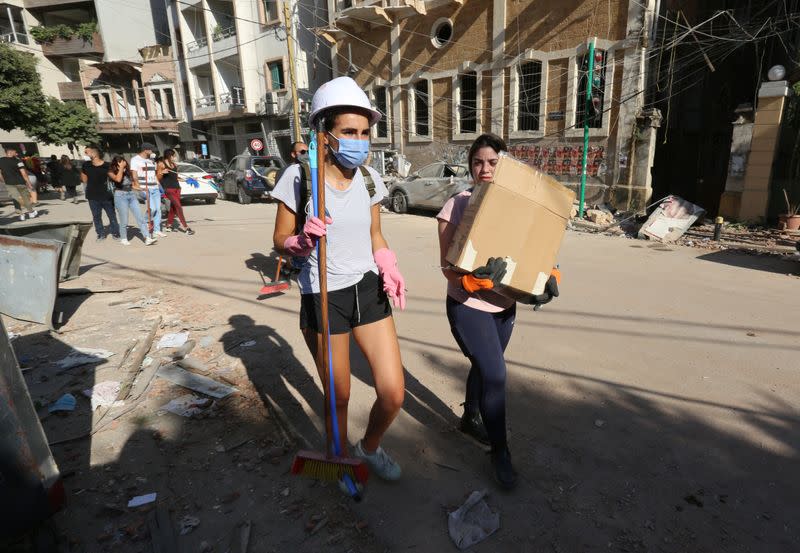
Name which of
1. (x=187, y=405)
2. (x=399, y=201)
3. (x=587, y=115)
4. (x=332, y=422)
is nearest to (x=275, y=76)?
(x=399, y=201)

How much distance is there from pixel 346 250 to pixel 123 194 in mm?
8372

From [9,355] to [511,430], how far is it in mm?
2740

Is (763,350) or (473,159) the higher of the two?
(473,159)

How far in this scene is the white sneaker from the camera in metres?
2.54

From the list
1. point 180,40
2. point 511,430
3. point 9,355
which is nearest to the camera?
point 9,355

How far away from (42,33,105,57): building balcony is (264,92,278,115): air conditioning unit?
18.1 metres

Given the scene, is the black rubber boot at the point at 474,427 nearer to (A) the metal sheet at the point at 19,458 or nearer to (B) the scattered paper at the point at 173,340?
(A) the metal sheet at the point at 19,458

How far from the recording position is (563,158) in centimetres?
1502

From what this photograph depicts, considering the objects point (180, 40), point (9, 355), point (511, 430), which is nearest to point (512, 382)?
point (511, 430)

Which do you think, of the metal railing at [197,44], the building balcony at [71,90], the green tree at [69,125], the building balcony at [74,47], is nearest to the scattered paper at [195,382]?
the green tree at [69,125]

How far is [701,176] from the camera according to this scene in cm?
1631

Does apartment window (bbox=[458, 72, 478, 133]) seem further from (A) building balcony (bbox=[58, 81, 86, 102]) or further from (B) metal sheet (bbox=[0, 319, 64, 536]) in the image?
(A) building balcony (bbox=[58, 81, 86, 102])

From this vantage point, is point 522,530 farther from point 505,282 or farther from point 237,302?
point 237,302

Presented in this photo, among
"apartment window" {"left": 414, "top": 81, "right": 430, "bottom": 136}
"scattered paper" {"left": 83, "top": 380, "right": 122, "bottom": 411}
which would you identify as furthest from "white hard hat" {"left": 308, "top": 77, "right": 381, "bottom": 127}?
"apartment window" {"left": 414, "top": 81, "right": 430, "bottom": 136}
